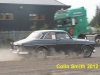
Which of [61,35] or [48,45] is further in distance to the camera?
[61,35]

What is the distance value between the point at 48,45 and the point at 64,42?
0.96 m

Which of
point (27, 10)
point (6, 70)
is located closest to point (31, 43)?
point (6, 70)

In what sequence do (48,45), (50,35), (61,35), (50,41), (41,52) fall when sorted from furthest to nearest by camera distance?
(61,35) → (50,35) → (50,41) → (48,45) → (41,52)

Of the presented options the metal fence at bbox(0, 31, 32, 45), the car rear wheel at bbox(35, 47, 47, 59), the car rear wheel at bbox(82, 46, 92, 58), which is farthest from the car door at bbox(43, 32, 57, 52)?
the metal fence at bbox(0, 31, 32, 45)

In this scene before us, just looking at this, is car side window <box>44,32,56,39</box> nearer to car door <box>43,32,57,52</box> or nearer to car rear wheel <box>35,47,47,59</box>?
car door <box>43,32,57,52</box>

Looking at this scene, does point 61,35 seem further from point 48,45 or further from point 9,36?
point 9,36

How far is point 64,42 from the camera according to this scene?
1625 centimetres

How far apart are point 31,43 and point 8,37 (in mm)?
15275

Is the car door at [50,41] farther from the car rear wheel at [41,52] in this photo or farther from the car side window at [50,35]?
the car rear wheel at [41,52]

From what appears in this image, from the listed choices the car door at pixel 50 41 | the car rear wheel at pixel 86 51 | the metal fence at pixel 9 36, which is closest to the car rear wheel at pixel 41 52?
the car door at pixel 50 41

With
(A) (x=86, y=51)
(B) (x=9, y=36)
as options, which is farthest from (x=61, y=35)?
(B) (x=9, y=36)

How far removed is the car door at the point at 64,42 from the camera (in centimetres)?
1617

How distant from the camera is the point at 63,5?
41.7m

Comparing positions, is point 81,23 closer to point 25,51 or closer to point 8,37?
point 8,37
